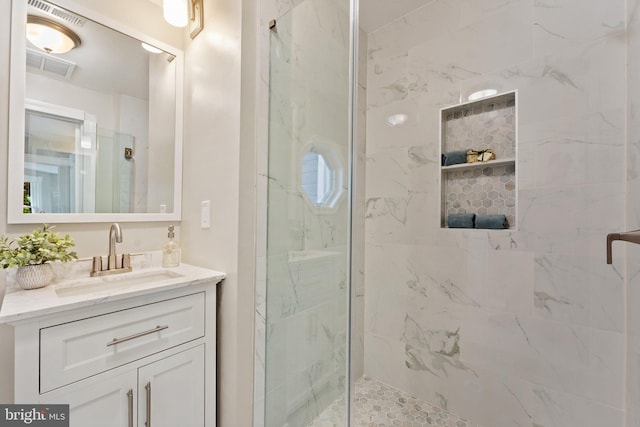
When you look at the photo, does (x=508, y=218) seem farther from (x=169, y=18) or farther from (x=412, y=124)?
(x=169, y=18)

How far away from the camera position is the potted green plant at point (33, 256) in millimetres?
1059

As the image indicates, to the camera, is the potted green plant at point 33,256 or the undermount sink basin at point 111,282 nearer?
the potted green plant at point 33,256

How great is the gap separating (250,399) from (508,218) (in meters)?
1.57

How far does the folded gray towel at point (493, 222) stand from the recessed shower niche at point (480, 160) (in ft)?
0.11

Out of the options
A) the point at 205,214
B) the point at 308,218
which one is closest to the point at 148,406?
the point at 205,214

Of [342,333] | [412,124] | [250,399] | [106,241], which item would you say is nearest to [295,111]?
→ [342,333]

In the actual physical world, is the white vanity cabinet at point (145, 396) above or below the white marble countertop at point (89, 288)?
below

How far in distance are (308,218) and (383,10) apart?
159 centimetres

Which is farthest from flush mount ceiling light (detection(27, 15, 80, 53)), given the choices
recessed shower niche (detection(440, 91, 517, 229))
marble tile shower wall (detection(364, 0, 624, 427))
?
recessed shower niche (detection(440, 91, 517, 229))

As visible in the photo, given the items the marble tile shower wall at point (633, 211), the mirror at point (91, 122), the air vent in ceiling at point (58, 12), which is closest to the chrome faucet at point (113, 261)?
the mirror at point (91, 122)

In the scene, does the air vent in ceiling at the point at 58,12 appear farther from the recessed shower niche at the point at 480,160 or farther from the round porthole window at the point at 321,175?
the recessed shower niche at the point at 480,160

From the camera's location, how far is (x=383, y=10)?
1.88m

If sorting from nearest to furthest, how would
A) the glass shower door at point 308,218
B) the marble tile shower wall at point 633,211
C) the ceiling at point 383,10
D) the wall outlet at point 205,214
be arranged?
the glass shower door at point 308,218 < the marble tile shower wall at point 633,211 < the wall outlet at point 205,214 < the ceiling at point 383,10

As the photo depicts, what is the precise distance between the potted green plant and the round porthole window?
1.00 meters
